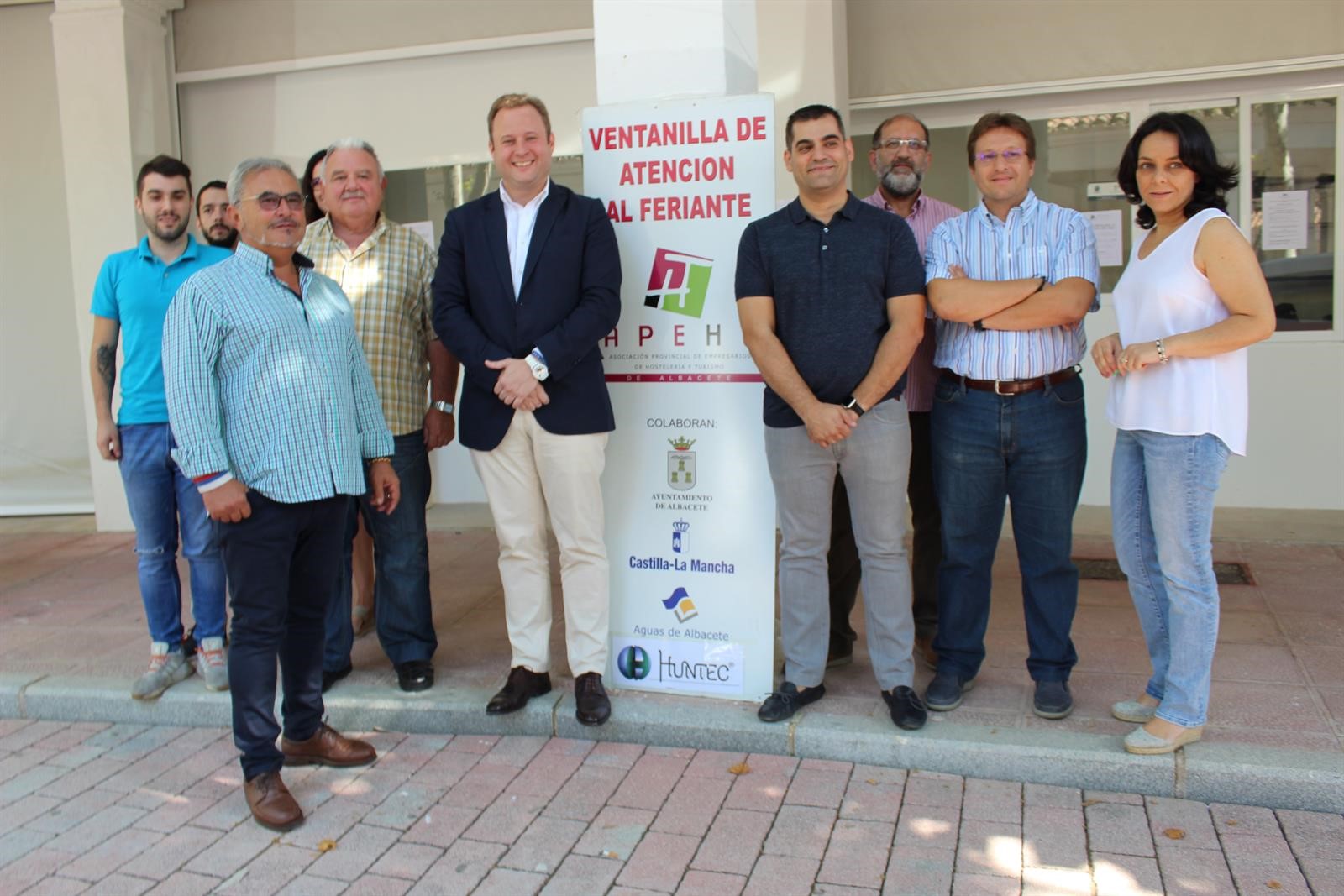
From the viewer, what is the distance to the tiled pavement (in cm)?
407

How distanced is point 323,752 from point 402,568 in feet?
2.69

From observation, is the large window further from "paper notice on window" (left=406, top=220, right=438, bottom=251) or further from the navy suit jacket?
the navy suit jacket

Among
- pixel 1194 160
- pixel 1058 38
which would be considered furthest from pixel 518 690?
pixel 1058 38

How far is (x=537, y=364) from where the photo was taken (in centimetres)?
403

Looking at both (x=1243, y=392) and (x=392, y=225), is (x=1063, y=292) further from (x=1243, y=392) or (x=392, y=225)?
(x=392, y=225)

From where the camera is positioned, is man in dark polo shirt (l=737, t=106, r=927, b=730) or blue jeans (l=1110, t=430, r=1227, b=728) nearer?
blue jeans (l=1110, t=430, r=1227, b=728)

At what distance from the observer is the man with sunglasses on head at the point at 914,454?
14.5 ft

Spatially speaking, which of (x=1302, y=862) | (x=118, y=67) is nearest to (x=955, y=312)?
(x=1302, y=862)

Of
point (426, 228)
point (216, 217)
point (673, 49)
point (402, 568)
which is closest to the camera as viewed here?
point (673, 49)

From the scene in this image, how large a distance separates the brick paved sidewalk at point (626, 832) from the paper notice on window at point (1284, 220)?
4.43m

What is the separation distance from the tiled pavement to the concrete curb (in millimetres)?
103

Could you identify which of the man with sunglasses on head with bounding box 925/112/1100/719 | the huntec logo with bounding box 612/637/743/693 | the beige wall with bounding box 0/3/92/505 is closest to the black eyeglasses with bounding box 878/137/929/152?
the man with sunglasses on head with bounding box 925/112/1100/719

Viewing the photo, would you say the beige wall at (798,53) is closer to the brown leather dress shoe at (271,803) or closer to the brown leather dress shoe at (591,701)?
the brown leather dress shoe at (591,701)

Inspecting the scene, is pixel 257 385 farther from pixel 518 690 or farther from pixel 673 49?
pixel 673 49
